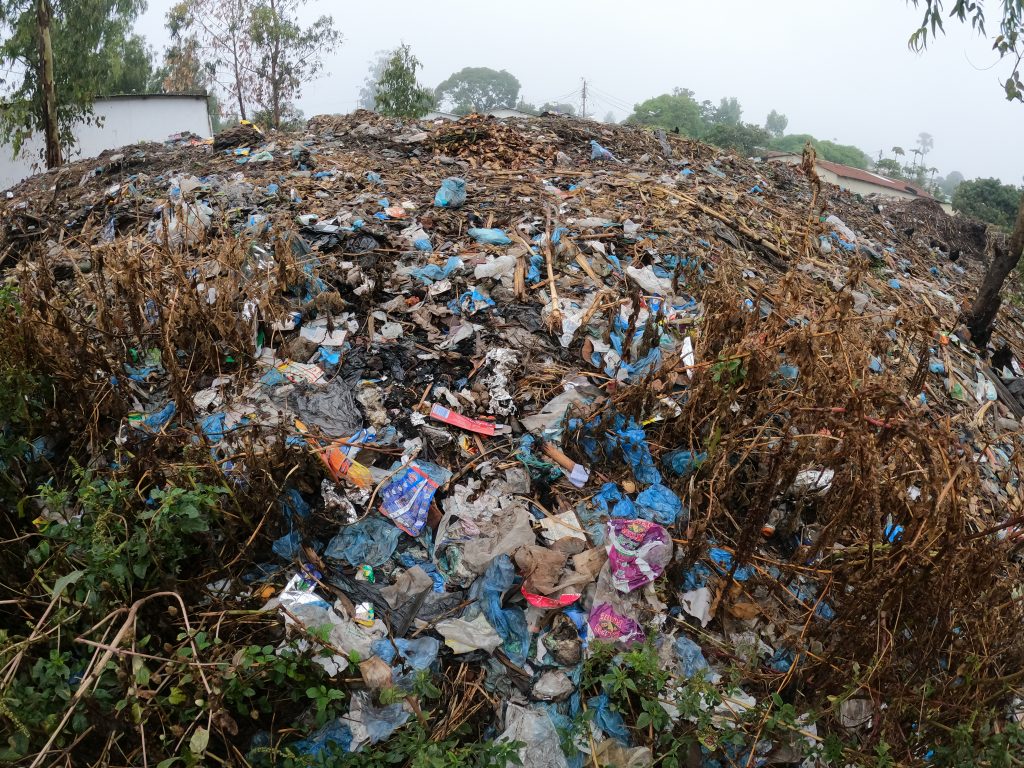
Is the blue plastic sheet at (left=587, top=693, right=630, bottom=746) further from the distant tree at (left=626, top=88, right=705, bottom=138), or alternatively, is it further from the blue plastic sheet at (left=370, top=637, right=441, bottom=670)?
the distant tree at (left=626, top=88, right=705, bottom=138)

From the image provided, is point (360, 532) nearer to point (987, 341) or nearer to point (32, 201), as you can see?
point (987, 341)

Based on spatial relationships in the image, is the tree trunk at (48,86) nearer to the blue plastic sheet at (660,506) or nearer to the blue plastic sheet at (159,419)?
the blue plastic sheet at (159,419)

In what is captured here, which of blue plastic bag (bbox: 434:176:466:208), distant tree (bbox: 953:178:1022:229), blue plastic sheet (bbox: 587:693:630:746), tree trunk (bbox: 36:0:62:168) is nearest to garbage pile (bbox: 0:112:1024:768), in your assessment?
blue plastic sheet (bbox: 587:693:630:746)

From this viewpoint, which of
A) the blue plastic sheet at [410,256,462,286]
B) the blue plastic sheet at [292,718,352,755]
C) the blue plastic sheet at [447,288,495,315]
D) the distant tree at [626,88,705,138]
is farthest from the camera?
the distant tree at [626,88,705,138]

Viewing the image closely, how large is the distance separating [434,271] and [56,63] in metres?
9.14

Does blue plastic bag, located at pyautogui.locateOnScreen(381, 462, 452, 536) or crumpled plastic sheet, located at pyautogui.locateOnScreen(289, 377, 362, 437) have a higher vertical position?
crumpled plastic sheet, located at pyautogui.locateOnScreen(289, 377, 362, 437)

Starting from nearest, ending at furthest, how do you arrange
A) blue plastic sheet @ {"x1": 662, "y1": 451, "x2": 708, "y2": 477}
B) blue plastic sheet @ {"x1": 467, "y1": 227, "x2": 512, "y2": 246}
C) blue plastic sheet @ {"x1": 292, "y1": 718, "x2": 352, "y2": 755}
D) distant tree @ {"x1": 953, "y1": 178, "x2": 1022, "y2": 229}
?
blue plastic sheet @ {"x1": 292, "y1": 718, "x2": 352, "y2": 755} < blue plastic sheet @ {"x1": 662, "y1": 451, "x2": 708, "y2": 477} < blue plastic sheet @ {"x1": 467, "y1": 227, "x2": 512, "y2": 246} < distant tree @ {"x1": 953, "y1": 178, "x2": 1022, "y2": 229}

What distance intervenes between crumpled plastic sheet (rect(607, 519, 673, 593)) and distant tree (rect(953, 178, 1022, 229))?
68.8 ft

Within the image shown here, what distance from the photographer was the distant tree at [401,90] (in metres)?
11.6

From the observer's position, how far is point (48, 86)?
8508 mm

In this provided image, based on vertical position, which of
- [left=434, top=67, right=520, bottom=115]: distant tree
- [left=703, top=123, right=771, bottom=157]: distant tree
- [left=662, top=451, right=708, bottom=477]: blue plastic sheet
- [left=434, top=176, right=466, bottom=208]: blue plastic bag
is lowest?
[left=662, top=451, right=708, bottom=477]: blue plastic sheet

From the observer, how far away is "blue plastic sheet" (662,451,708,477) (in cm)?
246

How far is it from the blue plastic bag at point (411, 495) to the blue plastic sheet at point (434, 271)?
133cm

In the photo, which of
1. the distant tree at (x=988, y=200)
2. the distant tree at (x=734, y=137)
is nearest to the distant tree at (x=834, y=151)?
the distant tree at (x=734, y=137)
